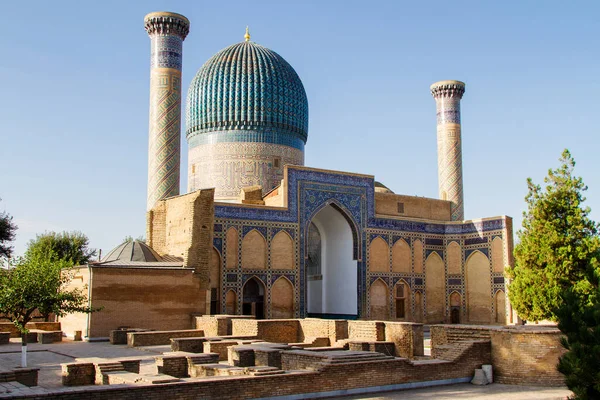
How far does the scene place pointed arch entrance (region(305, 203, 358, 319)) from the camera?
20.4 meters

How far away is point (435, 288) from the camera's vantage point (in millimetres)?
22016

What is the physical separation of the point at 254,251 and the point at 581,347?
12576mm

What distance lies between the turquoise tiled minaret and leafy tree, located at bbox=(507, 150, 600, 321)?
10270mm

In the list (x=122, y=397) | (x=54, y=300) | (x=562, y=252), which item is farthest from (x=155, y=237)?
(x=122, y=397)

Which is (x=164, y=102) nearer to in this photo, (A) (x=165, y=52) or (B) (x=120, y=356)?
(A) (x=165, y=52)

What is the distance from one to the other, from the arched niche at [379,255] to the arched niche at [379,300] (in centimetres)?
41

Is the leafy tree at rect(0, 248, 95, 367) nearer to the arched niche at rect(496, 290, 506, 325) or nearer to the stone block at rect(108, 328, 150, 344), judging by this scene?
the stone block at rect(108, 328, 150, 344)

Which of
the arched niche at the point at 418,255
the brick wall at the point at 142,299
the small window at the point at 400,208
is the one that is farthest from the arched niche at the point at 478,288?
the brick wall at the point at 142,299

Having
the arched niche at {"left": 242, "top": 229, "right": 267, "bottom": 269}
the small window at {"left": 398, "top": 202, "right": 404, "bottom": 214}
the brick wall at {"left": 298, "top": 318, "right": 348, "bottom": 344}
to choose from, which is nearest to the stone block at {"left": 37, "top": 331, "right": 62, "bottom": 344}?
the brick wall at {"left": 298, "top": 318, "right": 348, "bottom": 344}

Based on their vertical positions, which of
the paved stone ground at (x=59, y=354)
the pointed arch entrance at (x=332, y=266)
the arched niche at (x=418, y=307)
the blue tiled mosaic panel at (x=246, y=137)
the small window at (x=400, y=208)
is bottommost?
the paved stone ground at (x=59, y=354)

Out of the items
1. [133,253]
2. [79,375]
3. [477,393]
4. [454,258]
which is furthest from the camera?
[454,258]

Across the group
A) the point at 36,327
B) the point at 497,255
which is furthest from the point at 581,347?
the point at 497,255

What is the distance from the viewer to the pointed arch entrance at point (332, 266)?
67.0 feet

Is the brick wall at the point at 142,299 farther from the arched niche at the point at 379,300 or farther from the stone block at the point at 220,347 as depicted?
the arched niche at the point at 379,300
